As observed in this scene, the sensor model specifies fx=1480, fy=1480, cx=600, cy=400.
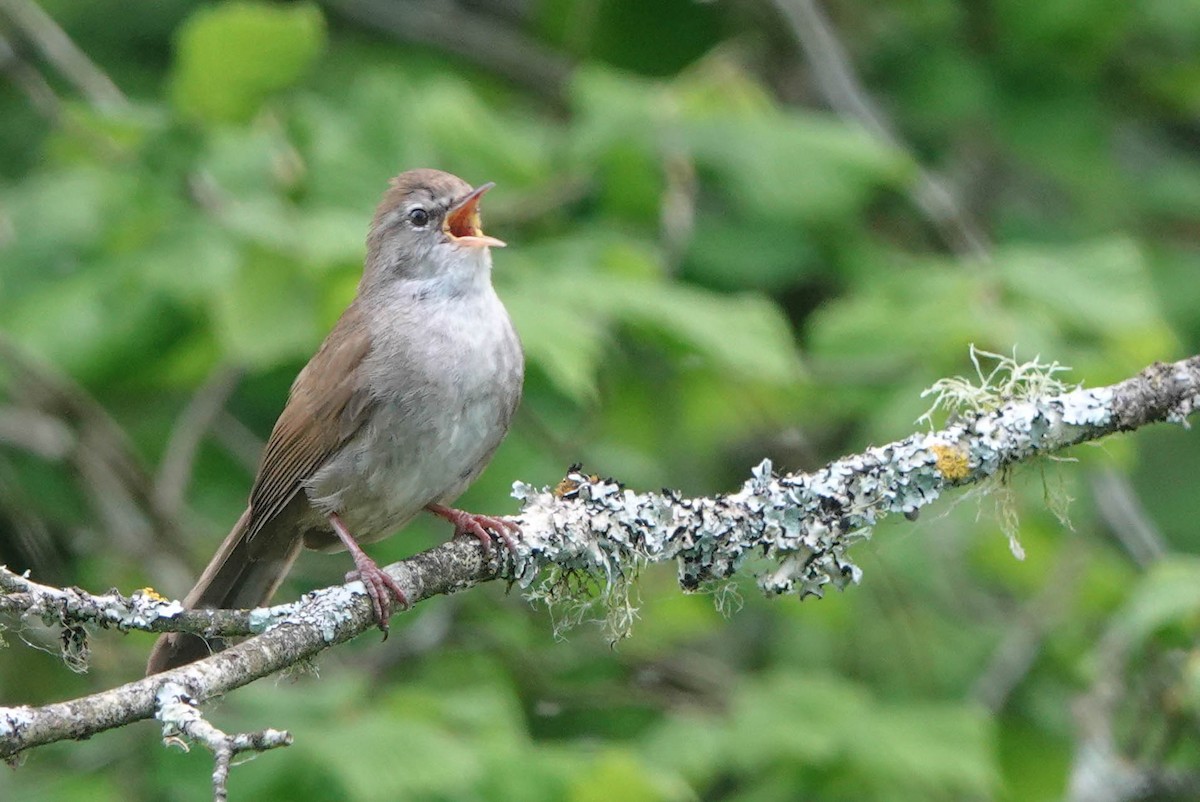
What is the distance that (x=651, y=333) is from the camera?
5293 millimetres

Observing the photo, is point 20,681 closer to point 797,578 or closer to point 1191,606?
point 797,578

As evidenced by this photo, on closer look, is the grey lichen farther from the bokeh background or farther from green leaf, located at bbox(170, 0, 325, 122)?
green leaf, located at bbox(170, 0, 325, 122)

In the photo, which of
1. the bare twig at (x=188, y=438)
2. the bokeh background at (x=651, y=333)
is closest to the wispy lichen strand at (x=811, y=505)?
the bokeh background at (x=651, y=333)

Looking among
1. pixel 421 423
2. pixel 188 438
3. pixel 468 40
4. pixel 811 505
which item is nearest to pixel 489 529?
pixel 421 423

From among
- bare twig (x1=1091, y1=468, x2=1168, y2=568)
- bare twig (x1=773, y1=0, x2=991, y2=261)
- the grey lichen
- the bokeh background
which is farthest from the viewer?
bare twig (x1=773, y1=0, x2=991, y2=261)

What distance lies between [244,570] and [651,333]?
1630mm

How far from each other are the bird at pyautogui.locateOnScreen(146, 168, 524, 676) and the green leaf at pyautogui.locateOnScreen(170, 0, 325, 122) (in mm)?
821

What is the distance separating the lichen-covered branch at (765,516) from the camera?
3383 millimetres

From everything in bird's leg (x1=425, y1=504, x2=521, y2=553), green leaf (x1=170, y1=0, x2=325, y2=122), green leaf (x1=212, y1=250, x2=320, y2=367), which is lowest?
bird's leg (x1=425, y1=504, x2=521, y2=553)

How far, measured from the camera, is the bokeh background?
5223 mm

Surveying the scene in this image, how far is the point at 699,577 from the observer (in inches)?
145

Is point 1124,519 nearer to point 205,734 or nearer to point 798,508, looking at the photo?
point 798,508

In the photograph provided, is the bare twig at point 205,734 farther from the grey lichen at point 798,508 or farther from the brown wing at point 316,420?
the brown wing at point 316,420

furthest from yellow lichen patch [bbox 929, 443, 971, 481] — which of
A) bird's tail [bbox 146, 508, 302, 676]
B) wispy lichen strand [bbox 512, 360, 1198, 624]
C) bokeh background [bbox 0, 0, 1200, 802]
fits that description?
bird's tail [bbox 146, 508, 302, 676]
